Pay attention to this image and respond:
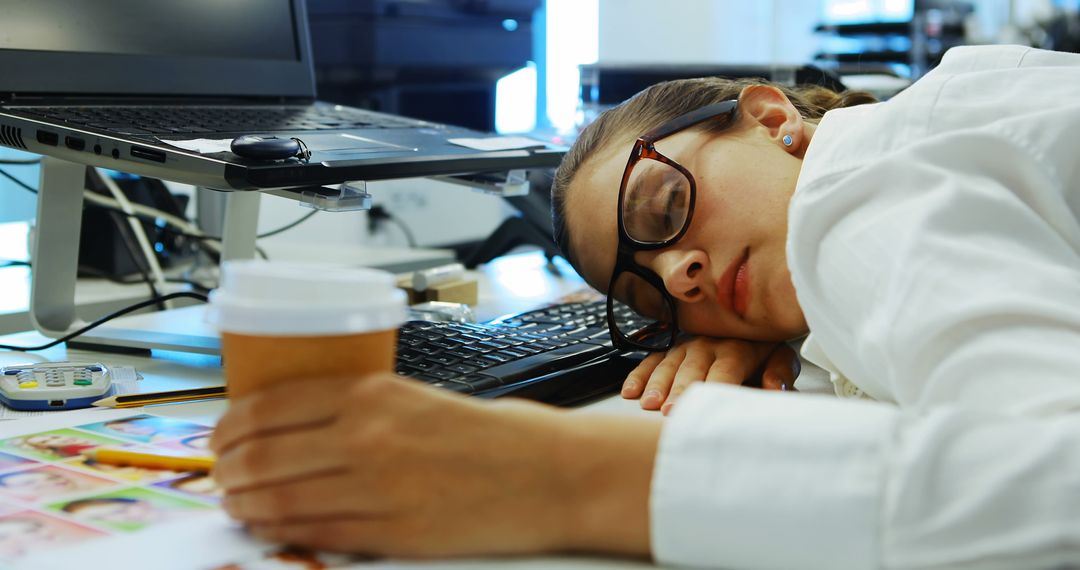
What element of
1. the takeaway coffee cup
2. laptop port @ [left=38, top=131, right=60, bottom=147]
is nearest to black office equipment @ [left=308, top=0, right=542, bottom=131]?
laptop port @ [left=38, top=131, right=60, bottom=147]

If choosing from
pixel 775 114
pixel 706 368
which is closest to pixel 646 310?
pixel 706 368

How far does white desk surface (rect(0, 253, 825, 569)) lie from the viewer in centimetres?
50

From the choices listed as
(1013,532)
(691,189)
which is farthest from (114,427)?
(1013,532)

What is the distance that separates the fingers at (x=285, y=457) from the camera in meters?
0.50

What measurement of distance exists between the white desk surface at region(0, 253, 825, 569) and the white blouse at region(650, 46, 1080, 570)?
0.23 ft

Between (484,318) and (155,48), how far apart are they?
0.50 meters

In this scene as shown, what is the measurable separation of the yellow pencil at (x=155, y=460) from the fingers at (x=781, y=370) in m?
0.45

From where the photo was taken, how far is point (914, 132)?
0.67m

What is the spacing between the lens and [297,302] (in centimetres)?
47

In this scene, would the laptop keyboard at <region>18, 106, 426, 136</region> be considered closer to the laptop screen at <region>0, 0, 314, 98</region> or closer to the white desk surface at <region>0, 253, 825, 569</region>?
the laptop screen at <region>0, 0, 314, 98</region>

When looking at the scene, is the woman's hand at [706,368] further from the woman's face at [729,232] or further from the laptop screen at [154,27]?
the laptop screen at [154,27]

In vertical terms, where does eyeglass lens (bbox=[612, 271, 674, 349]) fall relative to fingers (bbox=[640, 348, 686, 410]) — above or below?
above

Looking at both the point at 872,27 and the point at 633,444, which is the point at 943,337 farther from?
the point at 872,27

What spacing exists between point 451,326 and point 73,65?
0.53 m
